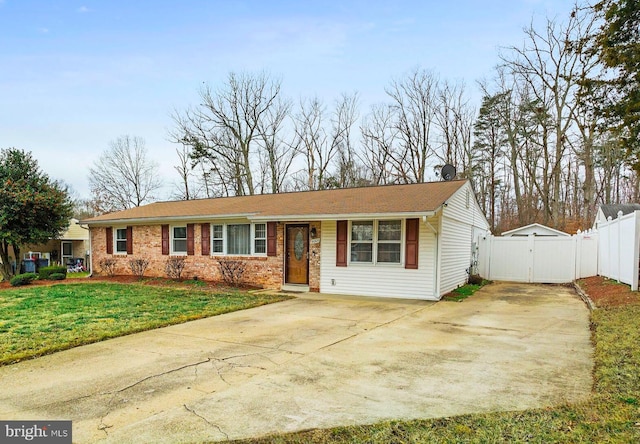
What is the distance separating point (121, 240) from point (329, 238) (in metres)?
9.52

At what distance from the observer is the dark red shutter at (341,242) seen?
11.1 meters

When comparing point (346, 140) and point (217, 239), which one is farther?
point (346, 140)

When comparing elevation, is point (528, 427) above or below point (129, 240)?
below

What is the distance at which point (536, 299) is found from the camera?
10656 millimetres

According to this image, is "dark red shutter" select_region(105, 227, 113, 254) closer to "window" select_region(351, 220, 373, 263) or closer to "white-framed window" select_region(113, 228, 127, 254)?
"white-framed window" select_region(113, 228, 127, 254)

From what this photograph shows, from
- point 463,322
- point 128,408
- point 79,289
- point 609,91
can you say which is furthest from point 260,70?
point 128,408

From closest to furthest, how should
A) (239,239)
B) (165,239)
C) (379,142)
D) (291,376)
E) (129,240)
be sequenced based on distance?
(291,376), (239,239), (165,239), (129,240), (379,142)

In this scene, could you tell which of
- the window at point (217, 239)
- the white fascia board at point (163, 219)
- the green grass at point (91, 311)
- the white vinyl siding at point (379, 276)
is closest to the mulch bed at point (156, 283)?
the green grass at point (91, 311)

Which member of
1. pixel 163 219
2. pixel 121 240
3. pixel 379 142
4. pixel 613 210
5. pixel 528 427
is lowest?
pixel 528 427

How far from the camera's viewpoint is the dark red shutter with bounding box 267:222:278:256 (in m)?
12.2

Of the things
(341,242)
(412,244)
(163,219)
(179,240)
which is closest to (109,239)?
(163,219)

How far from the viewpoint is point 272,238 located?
12266mm

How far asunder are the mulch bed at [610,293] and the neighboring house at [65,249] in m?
24.9

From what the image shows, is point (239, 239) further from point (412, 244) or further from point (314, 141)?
point (314, 141)
